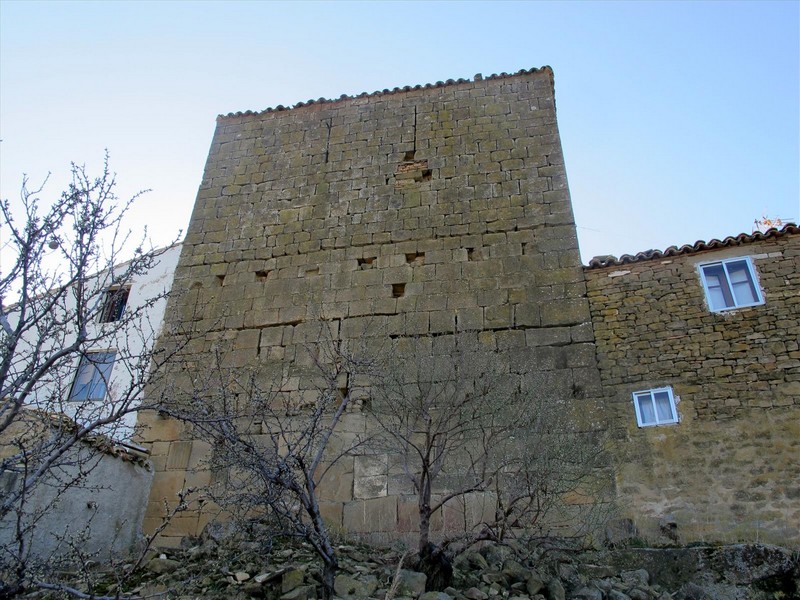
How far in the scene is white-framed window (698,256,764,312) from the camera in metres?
7.33

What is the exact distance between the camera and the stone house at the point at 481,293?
6695 millimetres

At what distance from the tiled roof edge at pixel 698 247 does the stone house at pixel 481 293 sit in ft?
0.08

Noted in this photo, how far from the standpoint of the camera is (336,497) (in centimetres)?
742

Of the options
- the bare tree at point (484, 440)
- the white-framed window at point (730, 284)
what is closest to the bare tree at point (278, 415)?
the bare tree at point (484, 440)

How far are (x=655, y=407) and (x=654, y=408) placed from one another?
0.01 metres

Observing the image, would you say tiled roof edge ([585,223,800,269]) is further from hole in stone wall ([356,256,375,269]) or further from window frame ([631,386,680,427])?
hole in stone wall ([356,256,375,269])

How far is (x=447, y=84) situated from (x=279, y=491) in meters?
7.42

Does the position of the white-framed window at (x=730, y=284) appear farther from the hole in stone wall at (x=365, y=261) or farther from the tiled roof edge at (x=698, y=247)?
the hole in stone wall at (x=365, y=261)

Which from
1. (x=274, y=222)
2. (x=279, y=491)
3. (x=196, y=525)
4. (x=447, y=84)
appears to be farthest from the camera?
(x=447, y=84)

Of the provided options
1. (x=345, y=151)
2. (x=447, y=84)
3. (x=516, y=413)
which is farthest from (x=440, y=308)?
(x=447, y=84)

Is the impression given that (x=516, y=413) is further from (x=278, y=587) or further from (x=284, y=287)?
(x=284, y=287)

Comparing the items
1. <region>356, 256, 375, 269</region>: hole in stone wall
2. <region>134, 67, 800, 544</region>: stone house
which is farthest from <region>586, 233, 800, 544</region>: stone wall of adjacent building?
<region>356, 256, 375, 269</region>: hole in stone wall

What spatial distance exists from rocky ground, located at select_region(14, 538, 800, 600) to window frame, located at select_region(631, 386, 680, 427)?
4.40ft

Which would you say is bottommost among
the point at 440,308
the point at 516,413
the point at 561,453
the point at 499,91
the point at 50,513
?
A: the point at 50,513
